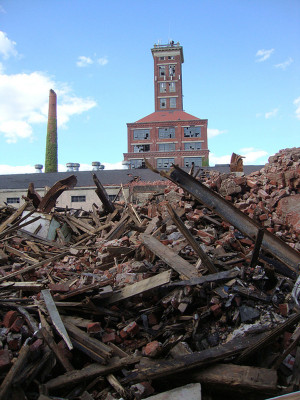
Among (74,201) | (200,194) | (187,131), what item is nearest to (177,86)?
(187,131)

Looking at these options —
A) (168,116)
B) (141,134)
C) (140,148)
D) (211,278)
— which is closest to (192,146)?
(168,116)

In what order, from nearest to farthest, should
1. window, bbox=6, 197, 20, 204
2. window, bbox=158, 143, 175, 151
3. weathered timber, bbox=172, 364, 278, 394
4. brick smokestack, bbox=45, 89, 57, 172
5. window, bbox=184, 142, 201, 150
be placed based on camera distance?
weathered timber, bbox=172, 364, 278, 394
window, bbox=6, 197, 20, 204
brick smokestack, bbox=45, 89, 57, 172
window, bbox=184, 142, 201, 150
window, bbox=158, 143, 175, 151

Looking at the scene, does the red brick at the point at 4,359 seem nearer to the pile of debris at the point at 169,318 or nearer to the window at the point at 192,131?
the pile of debris at the point at 169,318

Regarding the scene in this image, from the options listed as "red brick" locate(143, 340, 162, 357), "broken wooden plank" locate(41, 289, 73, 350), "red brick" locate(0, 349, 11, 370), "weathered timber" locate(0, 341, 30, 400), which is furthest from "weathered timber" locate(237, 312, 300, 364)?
"red brick" locate(0, 349, 11, 370)

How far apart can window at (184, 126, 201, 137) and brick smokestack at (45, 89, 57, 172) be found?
2278cm

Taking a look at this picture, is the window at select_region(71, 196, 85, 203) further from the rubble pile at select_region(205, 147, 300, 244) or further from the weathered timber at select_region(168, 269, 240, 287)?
the weathered timber at select_region(168, 269, 240, 287)

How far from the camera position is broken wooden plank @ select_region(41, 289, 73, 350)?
3.92 metres

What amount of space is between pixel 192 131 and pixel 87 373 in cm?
5607

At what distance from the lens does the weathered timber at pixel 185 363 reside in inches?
140

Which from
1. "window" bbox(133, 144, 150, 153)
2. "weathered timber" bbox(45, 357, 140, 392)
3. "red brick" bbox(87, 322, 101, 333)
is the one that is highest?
"window" bbox(133, 144, 150, 153)

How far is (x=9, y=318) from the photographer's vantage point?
14.1ft

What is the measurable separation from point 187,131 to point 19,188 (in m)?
34.0

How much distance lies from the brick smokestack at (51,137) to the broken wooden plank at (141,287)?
46.6m

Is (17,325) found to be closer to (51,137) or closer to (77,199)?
(77,199)
